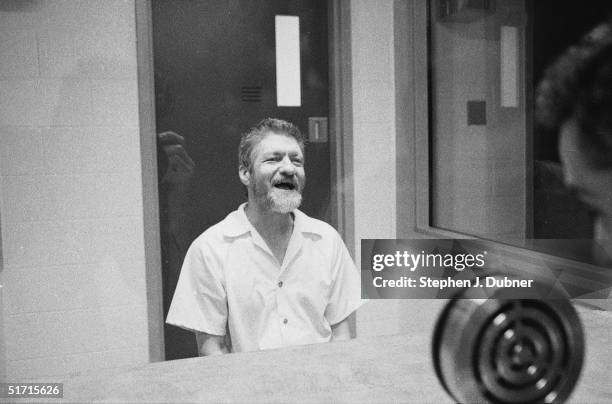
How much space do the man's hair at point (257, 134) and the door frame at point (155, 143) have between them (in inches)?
4.1

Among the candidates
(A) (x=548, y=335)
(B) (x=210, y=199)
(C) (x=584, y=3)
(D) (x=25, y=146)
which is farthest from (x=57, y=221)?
(C) (x=584, y=3)

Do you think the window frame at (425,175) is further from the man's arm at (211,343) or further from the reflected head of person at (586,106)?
the man's arm at (211,343)

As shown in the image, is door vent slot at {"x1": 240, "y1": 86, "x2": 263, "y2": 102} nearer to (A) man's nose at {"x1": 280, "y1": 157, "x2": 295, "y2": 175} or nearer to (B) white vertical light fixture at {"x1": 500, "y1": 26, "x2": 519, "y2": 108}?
(A) man's nose at {"x1": 280, "y1": 157, "x2": 295, "y2": 175}

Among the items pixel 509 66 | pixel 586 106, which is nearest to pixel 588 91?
pixel 586 106

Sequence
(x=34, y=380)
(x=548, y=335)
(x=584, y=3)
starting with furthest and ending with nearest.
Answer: (x=584, y=3) < (x=34, y=380) < (x=548, y=335)

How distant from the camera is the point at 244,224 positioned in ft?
3.47

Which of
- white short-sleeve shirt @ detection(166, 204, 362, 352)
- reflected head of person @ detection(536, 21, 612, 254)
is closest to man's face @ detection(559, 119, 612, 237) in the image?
reflected head of person @ detection(536, 21, 612, 254)

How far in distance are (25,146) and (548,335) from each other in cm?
86

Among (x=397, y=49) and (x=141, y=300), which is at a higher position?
(x=397, y=49)

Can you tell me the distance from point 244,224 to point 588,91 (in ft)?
2.06

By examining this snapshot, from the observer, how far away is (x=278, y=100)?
106 cm

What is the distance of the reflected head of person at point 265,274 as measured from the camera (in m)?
1.02

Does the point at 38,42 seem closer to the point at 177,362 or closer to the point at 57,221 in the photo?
the point at 57,221

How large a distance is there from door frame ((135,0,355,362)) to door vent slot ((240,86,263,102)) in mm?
148
